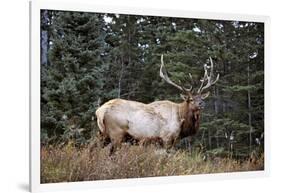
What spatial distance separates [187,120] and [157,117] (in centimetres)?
33

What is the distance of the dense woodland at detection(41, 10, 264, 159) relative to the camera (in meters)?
4.94

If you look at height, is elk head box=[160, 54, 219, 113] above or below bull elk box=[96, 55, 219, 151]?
above

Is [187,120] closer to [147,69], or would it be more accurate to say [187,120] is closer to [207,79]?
[207,79]

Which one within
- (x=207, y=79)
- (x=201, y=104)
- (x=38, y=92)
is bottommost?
(x=201, y=104)

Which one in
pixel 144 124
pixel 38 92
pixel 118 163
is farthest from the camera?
pixel 144 124

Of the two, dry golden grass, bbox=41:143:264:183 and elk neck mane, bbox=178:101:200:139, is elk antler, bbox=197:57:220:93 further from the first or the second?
dry golden grass, bbox=41:143:264:183

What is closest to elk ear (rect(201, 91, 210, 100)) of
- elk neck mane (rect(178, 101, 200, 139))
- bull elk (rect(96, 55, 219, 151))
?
bull elk (rect(96, 55, 219, 151))

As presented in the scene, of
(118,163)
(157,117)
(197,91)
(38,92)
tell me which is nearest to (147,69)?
(157,117)

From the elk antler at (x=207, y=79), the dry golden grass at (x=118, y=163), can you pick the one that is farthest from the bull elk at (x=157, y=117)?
the dry golden grass at (x=118, y=163)

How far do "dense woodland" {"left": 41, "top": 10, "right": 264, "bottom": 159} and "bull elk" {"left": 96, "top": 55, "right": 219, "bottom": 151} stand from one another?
62 millimetres

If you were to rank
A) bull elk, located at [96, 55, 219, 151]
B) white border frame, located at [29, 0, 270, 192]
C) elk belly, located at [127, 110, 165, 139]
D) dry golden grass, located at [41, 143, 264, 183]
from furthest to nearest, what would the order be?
elk belly, located at [127, 110, 165, 139], bull elk, located at [96, 55, 219, 151], dry golden grass, located at [41, 143, 264, 183], white border frame, located at [29, 0, 270, 192]

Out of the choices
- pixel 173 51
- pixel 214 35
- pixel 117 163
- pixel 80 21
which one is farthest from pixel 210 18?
pixel 117 163

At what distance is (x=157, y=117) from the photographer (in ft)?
17.5

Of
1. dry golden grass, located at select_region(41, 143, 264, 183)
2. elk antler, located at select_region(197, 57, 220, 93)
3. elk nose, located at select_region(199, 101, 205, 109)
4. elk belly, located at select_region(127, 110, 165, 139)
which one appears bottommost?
dry golden grass, located at select_region(41, 143, 264, 183)
